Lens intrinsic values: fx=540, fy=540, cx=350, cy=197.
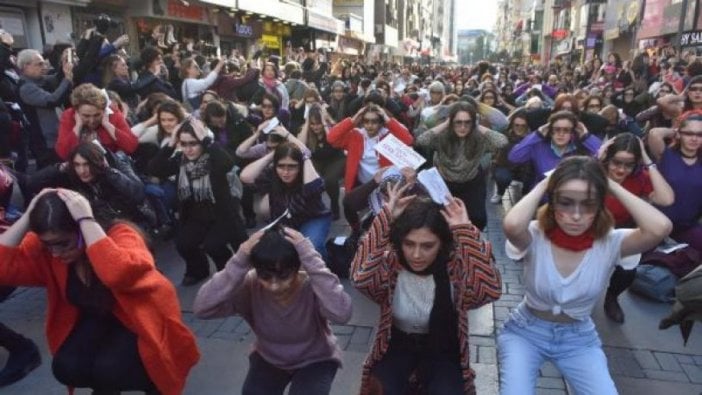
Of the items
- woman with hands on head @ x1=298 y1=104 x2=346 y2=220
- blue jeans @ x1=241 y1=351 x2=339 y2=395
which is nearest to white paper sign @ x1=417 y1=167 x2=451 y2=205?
blue jeans @ x1=241 y1=351 x2=339 y2=395

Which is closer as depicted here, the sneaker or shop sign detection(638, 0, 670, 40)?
the sneaker

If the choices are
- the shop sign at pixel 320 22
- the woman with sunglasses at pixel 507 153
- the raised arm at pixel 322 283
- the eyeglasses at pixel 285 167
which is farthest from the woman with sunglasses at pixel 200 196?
the shop sign at pixel 320 22

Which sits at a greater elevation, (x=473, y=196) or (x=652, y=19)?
(x=652, y=19)

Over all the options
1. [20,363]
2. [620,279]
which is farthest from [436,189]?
[20,363]

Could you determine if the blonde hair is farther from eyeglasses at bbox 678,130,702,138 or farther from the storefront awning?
the storefront awning

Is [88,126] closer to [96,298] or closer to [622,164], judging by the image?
[96,298]

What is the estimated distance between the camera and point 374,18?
5494 cm

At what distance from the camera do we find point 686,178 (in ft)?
15.5

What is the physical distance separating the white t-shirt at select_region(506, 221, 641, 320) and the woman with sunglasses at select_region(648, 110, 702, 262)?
234 centimetres

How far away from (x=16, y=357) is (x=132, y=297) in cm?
159

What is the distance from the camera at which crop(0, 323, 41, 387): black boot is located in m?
3.57

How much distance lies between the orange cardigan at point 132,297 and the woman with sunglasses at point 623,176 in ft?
10.9

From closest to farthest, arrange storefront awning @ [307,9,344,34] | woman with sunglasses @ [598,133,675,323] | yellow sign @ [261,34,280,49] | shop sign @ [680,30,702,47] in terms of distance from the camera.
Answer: woman with sunglasses @ [598,133,675,323] → shop sign @ [680,30,702,47] → yellow sign @ [261,34,280,49] → storefront awning @ [307,9,344,34]

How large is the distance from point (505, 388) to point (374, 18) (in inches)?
2192
